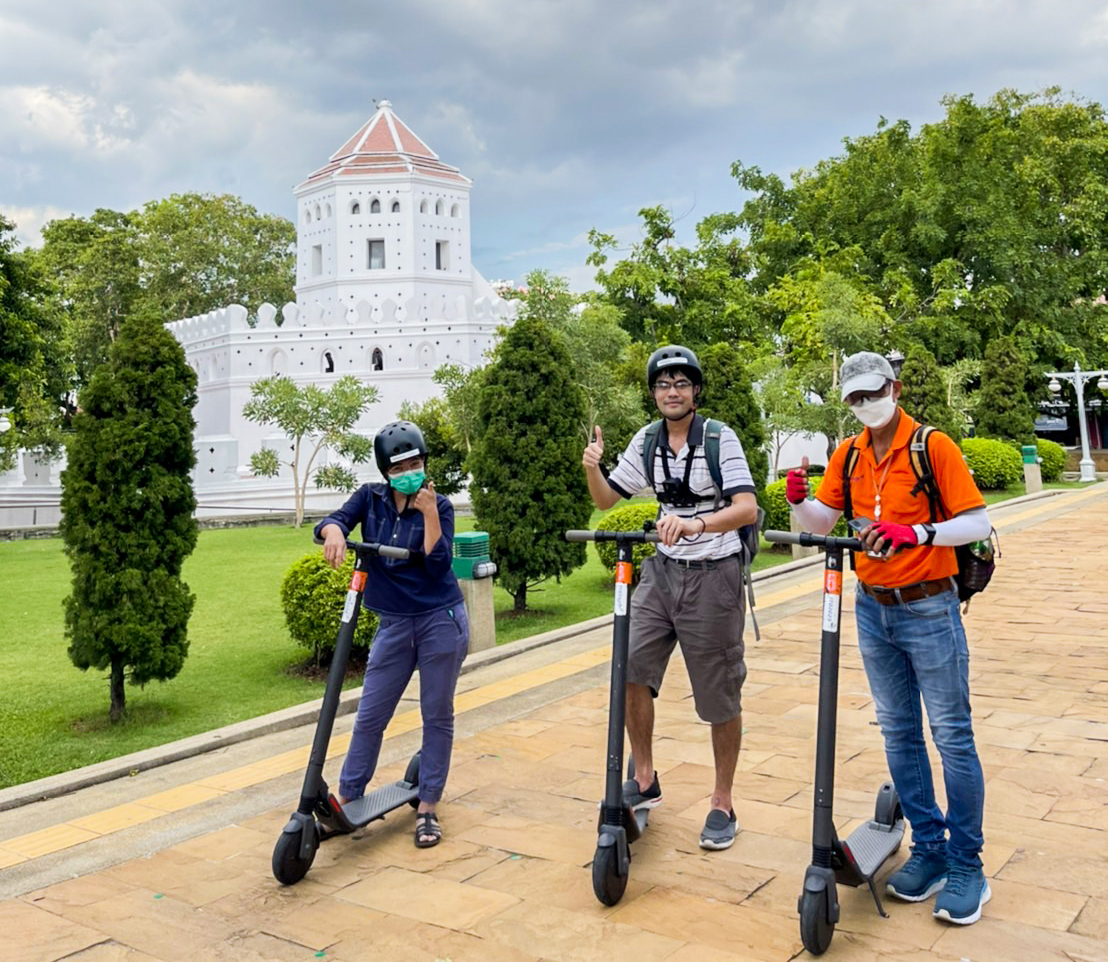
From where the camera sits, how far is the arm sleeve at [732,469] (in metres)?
3.83

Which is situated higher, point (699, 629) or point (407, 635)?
point (699, 629)

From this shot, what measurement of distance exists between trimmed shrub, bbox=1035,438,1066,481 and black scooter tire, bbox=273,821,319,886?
26.4 meters

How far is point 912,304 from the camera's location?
93.2ft

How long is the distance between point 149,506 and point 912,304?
1016 inches

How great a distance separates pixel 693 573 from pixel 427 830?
5.00 ft

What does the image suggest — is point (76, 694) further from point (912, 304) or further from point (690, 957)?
point (912, 304)

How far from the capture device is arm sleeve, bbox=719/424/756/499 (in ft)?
12.6

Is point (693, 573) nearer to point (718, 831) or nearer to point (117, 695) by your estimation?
point (718, 831)

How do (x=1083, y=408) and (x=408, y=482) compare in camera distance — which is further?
(x=1083, y=408)

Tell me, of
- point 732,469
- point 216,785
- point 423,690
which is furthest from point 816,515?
point 216,785

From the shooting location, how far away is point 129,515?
6.24 m

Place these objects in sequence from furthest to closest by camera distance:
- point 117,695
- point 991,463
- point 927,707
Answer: point 991,463 < point 117,695 < point 927,707

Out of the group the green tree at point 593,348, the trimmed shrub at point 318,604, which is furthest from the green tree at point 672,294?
the trimmed shrub at point 318,604

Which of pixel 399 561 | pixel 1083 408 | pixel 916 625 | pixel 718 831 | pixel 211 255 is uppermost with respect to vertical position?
pixel 211 255
